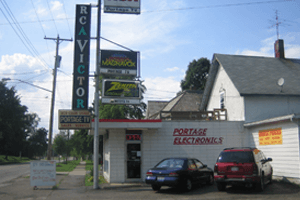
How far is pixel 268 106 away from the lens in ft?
59.0

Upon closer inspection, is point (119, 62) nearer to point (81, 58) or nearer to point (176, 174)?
point (81, 58)

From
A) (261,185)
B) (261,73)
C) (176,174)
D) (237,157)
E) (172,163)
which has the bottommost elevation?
(261,185)

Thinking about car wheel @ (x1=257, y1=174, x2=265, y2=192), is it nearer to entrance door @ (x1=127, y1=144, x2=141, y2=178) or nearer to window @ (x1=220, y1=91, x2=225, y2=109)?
entrance door @ (x1=127, y1=144, x2=141, y2=178)

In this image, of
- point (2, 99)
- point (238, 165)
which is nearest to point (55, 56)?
point (238, 165)

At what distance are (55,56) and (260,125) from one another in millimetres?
18772

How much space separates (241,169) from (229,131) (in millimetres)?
6316

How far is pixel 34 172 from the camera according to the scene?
13.2m

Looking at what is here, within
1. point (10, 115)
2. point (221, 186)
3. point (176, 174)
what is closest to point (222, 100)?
point (221, 186)

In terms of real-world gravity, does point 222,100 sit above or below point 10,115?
below

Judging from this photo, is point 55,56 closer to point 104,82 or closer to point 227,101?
point 104,82

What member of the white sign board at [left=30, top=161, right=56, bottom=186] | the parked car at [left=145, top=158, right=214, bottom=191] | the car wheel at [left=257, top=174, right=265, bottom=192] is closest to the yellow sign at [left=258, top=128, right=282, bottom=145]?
the car wheel at [left=257, top=174, right=265, bottom=192]

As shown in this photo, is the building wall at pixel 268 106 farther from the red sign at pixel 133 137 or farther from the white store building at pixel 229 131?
the red sign at pixel 133 137

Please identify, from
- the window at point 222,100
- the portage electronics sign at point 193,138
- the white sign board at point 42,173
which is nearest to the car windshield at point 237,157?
the portage electronics sign at point 193,138

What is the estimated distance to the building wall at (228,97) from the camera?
18.4 m
